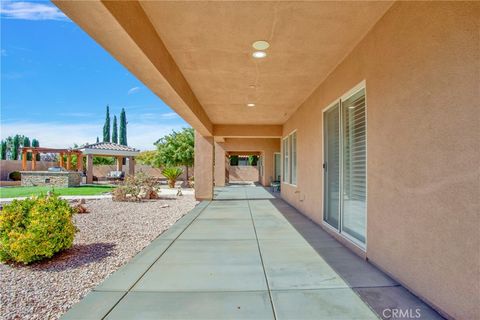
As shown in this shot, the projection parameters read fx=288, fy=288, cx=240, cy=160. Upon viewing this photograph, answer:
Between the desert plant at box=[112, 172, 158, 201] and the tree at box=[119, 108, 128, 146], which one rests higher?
the tree at box=[119, 108, 128, 146]

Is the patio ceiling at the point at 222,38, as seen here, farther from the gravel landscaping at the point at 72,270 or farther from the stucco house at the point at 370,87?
the gravel landscaping at the point at 72,270

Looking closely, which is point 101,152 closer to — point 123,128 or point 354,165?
point 354,165

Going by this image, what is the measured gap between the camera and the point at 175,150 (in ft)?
63.5

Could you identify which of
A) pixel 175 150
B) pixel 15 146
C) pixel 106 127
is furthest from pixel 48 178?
pixel 15 146

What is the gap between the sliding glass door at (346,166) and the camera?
13.7 ft

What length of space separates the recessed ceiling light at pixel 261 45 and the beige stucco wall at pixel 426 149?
1.29 meters

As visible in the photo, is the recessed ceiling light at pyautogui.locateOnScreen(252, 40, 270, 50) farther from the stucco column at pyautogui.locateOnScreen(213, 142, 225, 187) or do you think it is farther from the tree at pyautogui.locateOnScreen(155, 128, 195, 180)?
the tree at pyautogui.locateOnScreen(155, 128, 195, 180)

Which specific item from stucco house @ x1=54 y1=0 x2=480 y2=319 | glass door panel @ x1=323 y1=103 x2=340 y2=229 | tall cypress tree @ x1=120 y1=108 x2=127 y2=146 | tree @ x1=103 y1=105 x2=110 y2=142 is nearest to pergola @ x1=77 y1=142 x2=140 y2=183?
stucco house @ x1=54 y1=0 x2=480 y2=319

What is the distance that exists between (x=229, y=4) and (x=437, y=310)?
3.51 metres

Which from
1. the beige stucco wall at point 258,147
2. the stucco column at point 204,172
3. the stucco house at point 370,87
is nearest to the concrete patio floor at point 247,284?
the stucco house at point 370,87

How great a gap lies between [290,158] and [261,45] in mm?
6303

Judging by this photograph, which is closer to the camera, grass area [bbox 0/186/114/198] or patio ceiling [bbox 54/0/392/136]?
A: patio ceiling [bbox 54/0/392/136]

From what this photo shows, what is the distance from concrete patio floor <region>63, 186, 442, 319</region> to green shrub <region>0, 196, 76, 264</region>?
3.82 ft

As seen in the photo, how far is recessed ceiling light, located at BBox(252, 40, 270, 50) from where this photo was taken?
4055 mm
